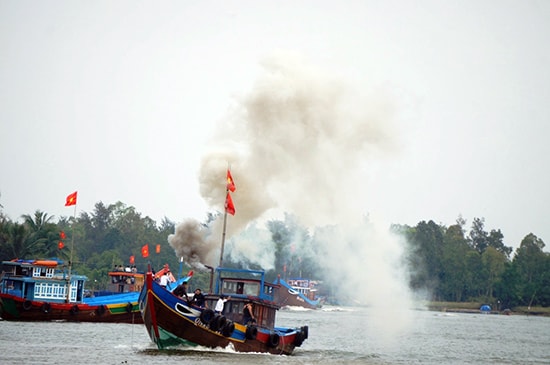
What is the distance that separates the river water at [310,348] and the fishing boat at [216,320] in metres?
0.73

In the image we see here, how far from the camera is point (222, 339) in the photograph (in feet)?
A: 149

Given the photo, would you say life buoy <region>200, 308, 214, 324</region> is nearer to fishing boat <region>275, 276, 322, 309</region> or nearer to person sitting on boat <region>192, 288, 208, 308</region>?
person sitting on boat <region>192, 288, 208, 308</region>

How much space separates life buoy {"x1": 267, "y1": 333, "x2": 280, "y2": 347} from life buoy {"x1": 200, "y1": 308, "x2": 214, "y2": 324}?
16.2 ft

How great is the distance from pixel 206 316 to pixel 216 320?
589 mm

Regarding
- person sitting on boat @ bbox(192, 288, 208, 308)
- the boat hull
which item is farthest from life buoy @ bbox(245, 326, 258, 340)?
the boat hull

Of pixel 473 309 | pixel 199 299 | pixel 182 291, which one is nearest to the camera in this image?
pixel 182 291

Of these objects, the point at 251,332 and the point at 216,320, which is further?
the point at 251,332

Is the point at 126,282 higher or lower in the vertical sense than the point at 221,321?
higher

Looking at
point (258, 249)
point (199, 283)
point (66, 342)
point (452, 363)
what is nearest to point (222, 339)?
point (66, 342)

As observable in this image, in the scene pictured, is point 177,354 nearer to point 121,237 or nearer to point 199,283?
point 199,283

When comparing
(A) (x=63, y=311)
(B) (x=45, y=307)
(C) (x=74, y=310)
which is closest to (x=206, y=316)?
(B) (x=45, y=307)

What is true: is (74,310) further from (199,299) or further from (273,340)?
(273,340)

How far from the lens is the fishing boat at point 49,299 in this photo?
68.9 metres

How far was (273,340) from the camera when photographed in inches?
1913
